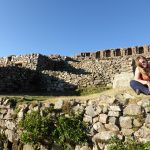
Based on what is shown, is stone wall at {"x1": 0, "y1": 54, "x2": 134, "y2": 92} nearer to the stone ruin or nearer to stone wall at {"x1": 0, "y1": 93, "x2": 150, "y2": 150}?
the stone ruin

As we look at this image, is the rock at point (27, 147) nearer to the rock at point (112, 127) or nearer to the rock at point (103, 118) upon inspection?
the rock at point (103, 118)

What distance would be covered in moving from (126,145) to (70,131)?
234 centimetres

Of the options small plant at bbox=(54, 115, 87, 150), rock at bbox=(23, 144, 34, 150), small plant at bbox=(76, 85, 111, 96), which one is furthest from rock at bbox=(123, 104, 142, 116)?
small plant at bbox=(76, 85, 111, 96)

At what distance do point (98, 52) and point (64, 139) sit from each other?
3020 centimetres

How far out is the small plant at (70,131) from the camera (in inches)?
530

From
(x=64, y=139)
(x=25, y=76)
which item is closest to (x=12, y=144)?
(x=64, y=139)

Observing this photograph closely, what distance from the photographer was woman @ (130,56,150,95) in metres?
13.6

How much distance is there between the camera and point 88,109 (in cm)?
1374

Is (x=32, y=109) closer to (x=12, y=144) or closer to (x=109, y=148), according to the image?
(x=12, y=144)

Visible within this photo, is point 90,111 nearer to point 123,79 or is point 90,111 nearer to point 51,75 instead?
point 123,79

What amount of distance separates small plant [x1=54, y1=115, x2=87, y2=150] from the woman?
8.19 feet

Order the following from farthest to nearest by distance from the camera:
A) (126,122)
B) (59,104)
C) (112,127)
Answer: (59,104) < (112,127) < (126,122)

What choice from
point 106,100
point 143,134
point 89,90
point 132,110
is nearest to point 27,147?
point 106,100

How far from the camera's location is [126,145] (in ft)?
40.5
